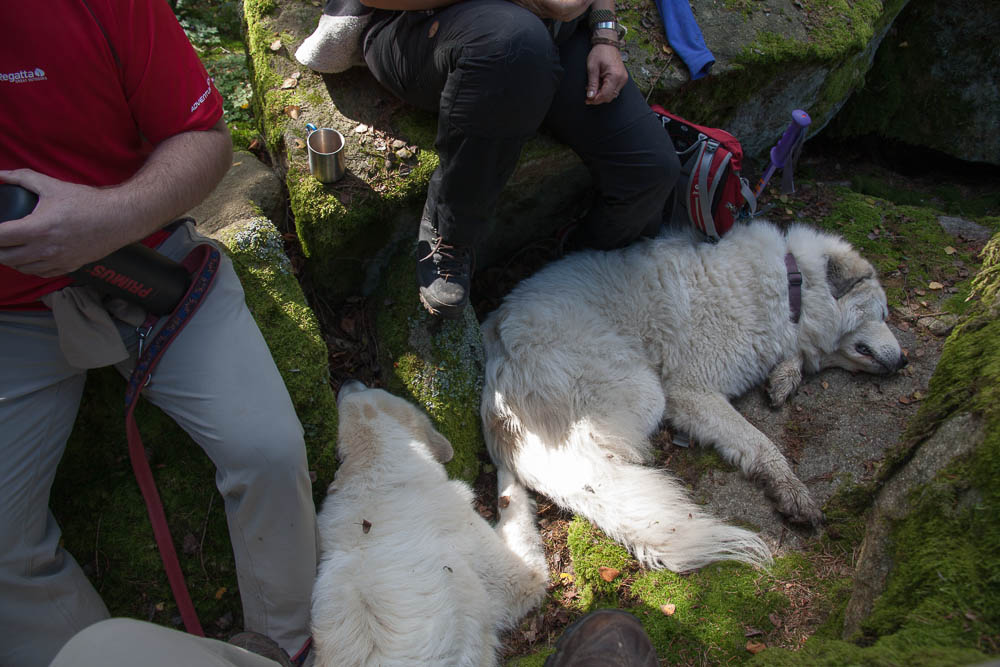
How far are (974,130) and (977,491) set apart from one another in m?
5.29

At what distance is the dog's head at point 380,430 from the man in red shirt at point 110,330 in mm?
484


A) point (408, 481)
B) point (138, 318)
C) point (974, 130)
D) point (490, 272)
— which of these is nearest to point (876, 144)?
point (974, 130)

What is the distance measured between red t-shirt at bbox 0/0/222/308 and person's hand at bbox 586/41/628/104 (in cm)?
180

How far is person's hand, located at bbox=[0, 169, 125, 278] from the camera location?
1764mm

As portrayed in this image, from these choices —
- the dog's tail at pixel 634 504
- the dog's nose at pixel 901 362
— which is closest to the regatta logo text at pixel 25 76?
the dog's tail at pixel 634 504

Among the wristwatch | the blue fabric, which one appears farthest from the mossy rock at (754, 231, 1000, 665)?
the blue fabric

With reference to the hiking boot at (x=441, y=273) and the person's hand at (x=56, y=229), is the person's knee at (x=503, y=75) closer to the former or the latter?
the hiking boot at (x=441, y=273)

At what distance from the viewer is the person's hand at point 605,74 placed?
10.0 feet

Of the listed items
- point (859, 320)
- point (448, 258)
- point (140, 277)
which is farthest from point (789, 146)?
point (140, 277)

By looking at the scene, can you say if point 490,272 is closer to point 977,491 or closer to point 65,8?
point 65,8

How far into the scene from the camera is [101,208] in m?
1.91

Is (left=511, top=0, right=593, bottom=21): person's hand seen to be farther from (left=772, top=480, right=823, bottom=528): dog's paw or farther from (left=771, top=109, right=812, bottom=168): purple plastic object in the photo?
(left=772, top=480, right=823, bottom=528): dog's paw

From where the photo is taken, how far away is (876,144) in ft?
19.3

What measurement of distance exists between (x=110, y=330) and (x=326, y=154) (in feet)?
4.39
